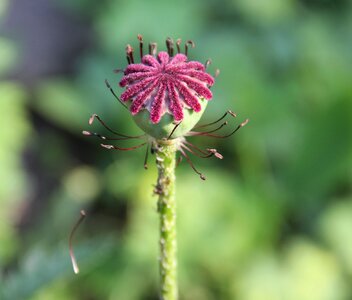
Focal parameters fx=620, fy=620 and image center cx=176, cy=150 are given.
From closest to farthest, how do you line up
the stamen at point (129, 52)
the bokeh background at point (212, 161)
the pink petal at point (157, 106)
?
the pink petal at point (157, 106) → the stamen at point (129, 52) → the bokeh background at point (212, 161)

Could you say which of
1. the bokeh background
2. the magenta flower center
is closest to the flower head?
the magenta flower center

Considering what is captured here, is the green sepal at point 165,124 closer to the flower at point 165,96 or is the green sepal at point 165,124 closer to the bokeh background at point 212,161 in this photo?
the flower at point 165,96

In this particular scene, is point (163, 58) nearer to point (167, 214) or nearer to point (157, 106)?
point (157, 106)

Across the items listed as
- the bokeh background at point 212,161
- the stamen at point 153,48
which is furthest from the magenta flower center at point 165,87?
the bokeh background at point 212,161

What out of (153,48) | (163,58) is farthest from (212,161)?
(163,58)

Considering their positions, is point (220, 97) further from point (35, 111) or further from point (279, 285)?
point (35, 111)

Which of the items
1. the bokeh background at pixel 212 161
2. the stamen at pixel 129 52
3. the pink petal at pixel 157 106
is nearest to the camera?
the pink petal at pixel 157 106

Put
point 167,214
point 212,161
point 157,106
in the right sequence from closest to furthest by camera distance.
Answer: point 157,106, point 167,214, point 212,161
